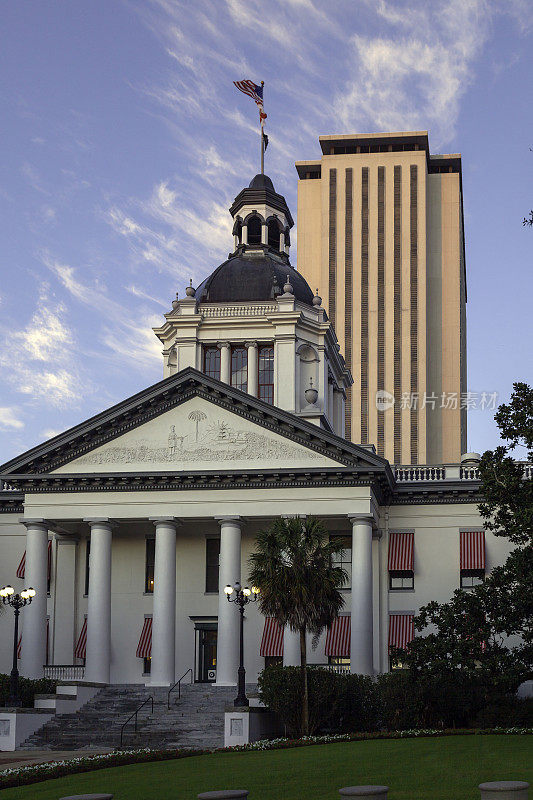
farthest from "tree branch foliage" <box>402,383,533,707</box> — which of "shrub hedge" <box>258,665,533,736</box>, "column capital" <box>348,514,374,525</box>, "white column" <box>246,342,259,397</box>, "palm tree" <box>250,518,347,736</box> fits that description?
"white column" <box>246,342,259,397</box>

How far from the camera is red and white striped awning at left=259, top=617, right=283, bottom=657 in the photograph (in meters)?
55.2

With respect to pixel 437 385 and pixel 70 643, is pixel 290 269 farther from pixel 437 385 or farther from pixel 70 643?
pixel 437 385

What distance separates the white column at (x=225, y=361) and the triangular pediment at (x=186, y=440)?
10.7 meters

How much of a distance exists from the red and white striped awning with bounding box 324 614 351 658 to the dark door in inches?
212

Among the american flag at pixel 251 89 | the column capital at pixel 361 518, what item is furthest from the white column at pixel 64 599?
the american flag at pixel 251 89

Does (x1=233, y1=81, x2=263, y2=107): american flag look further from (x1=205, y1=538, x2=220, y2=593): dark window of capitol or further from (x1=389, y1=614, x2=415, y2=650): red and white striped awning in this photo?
(x1=389, y1=614, x2=415, y2=650): red and white striped awning

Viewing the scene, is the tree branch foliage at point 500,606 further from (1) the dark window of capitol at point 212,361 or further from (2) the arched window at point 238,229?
(2) the arched window at point 238,229

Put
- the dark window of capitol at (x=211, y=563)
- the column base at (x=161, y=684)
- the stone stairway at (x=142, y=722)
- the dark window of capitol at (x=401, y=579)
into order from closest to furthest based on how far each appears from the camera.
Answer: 1. the stone stairway at (x=142, y=722)
2. the column base at (x=161, y=684)
3. the dark window of capitol at (x=401, y=579)
4. the dark window of capitol at (x=211, y=563)

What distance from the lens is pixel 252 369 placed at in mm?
65625

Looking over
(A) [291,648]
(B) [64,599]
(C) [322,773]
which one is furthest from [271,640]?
(C) [322,773]

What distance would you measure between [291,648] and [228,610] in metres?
3.11

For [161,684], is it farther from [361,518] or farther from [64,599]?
[361,518]

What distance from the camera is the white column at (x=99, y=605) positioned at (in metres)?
53.4

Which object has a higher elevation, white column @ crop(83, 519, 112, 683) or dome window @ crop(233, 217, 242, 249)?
dome window @ crop(233, 217, 242, 249)
